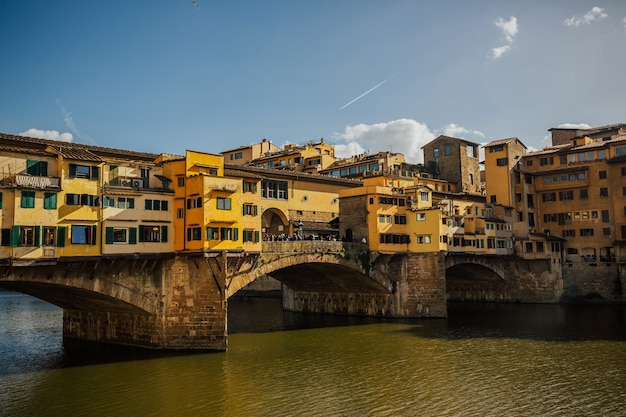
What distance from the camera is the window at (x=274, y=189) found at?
6097 cm

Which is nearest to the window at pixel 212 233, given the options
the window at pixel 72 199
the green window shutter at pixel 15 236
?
the window at pixel 72 199

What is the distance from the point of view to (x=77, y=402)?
29.6m

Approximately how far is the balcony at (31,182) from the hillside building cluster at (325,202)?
2.6 inches

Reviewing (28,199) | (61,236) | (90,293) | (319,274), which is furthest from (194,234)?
(319,274)

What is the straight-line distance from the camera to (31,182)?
3488 cm

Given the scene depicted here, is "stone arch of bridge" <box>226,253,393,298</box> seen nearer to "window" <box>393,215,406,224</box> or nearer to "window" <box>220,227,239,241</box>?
"window" <box>220,227,239,241</box>

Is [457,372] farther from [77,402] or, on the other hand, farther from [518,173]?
[518,173]

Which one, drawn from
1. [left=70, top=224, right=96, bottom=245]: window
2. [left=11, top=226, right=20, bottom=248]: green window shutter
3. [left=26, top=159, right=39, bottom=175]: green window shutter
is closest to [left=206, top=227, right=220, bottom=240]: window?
[left=70, top=224, right=96, bottom=245]: window

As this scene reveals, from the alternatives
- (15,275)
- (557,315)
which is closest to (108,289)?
(15,275)

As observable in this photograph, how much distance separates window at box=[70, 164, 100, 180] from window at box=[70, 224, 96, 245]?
3.52 metres

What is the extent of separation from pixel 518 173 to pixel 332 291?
111ft

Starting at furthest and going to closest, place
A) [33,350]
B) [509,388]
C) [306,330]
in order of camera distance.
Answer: [306,330]
[33,350]
[509,388]

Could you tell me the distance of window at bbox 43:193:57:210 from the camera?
35.5 metres

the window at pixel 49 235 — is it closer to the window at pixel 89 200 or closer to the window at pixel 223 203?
the window at pixel 89 200
